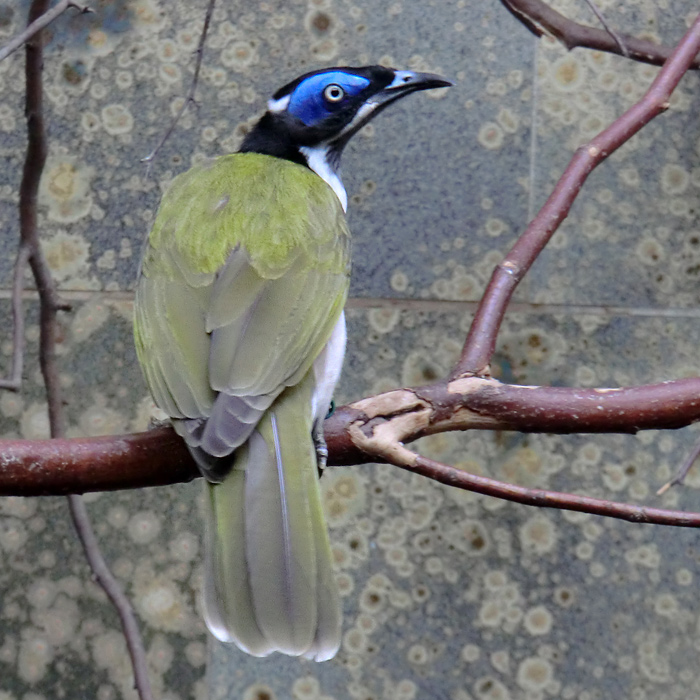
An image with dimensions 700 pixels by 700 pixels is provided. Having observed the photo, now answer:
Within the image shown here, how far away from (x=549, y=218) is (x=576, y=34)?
921mm

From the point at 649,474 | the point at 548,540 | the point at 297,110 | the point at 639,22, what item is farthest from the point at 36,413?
the point at 639,22

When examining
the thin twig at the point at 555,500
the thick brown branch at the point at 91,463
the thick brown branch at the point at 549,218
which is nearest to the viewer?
the thin twig at the point at 555,500

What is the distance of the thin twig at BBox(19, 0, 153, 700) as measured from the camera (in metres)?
2.31

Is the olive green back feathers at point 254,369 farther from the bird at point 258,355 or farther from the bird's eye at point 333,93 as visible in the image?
the bird's eye at point 333,93

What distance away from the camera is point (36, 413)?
3.01 metres

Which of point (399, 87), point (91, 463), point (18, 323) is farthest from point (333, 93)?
point (91, 463)

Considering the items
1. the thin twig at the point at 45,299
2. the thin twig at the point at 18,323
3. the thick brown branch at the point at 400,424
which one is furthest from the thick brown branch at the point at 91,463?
the thin twig at the point at 45,299

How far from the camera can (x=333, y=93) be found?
2504mm

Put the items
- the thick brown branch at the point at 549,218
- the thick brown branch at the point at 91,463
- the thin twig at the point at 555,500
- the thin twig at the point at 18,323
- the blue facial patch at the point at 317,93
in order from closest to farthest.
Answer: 1. the thin twig at the point at 555,500
2. the thick brown branch at the point at 91,463
3. the thick brown branch at the point at 549,218
4. the thin twig at the point at 18,323
5. the blue facial patch at the point at 317,93

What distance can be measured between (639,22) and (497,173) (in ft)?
2.26

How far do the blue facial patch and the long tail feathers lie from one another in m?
1.22

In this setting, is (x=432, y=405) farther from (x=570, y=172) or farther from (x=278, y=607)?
(x=570, y=172)

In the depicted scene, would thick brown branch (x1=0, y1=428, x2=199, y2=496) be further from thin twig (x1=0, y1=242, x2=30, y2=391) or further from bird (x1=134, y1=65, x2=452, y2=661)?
thin twig (x1=0, y1=242, x2=30, y2=391)

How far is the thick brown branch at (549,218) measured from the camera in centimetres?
181
